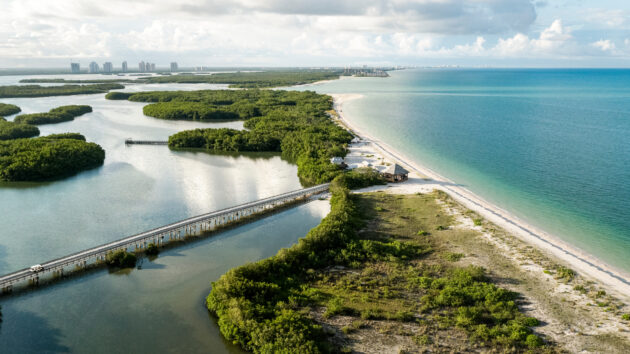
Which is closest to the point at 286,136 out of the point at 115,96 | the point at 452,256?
the point at 452,256

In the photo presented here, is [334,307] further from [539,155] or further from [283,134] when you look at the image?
[539,155]

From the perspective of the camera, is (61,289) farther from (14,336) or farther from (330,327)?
(330,327)

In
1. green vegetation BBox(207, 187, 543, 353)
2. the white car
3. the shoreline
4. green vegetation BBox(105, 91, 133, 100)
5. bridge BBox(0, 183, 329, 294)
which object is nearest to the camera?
green vegetation BBox(207, 187, 543, 353)

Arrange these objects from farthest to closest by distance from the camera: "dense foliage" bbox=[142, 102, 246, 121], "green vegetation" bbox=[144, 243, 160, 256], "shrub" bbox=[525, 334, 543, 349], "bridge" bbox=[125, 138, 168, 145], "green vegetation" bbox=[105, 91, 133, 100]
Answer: "green vegetation" bbox=[105, 91, 133, 100], "dense foliage" bbox=[142, 102, 246, 121], "bridge" bbox=[125, 138, 168, 145], "green vegetation" bbox=[144, 243, 160, 256], "shrub" bbox=[525, 334, 543, 349]

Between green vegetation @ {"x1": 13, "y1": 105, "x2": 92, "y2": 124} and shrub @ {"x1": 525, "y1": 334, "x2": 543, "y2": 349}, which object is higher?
green vegetation @ {"x1": 13, "y1": 105, "x2": 92, "y2": 124}

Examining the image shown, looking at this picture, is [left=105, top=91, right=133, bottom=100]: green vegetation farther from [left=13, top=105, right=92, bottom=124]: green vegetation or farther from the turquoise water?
the turquoise water

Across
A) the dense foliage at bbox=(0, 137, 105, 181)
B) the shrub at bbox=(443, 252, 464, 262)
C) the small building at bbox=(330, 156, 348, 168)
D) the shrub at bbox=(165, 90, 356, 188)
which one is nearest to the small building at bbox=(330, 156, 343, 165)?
the small building at bbox=(330, 156, 348, 168)
